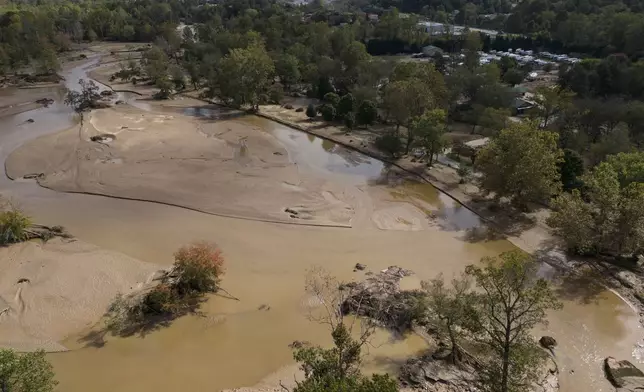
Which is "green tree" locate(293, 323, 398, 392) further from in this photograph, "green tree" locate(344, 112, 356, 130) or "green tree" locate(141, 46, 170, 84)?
"green tree" locate(141, 46, 170, 84)

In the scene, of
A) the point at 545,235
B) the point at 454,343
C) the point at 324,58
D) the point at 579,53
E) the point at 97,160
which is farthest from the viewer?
the point at 579,53

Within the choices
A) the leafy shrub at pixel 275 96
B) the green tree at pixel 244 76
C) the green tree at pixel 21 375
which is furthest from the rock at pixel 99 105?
the green tree at pixel 21 375

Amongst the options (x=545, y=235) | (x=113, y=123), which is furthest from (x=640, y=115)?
(x=113, y=123)

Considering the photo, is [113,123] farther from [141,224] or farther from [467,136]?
[467,136]

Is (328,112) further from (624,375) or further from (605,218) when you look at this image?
(624,375)

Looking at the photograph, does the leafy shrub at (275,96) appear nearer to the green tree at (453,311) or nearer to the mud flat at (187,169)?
the mud flat at (187,169)

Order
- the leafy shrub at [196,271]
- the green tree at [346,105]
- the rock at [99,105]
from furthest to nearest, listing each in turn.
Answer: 1. the rock at [99,105]
2. the green tree at [346,105]
3. the leafy shrub at [196,271]

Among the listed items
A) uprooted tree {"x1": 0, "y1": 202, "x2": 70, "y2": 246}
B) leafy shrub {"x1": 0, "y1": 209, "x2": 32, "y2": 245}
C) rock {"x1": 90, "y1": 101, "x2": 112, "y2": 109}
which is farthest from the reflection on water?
rock {"x1": 90, "y1": 101, "x2": 112, "y2": 109}
